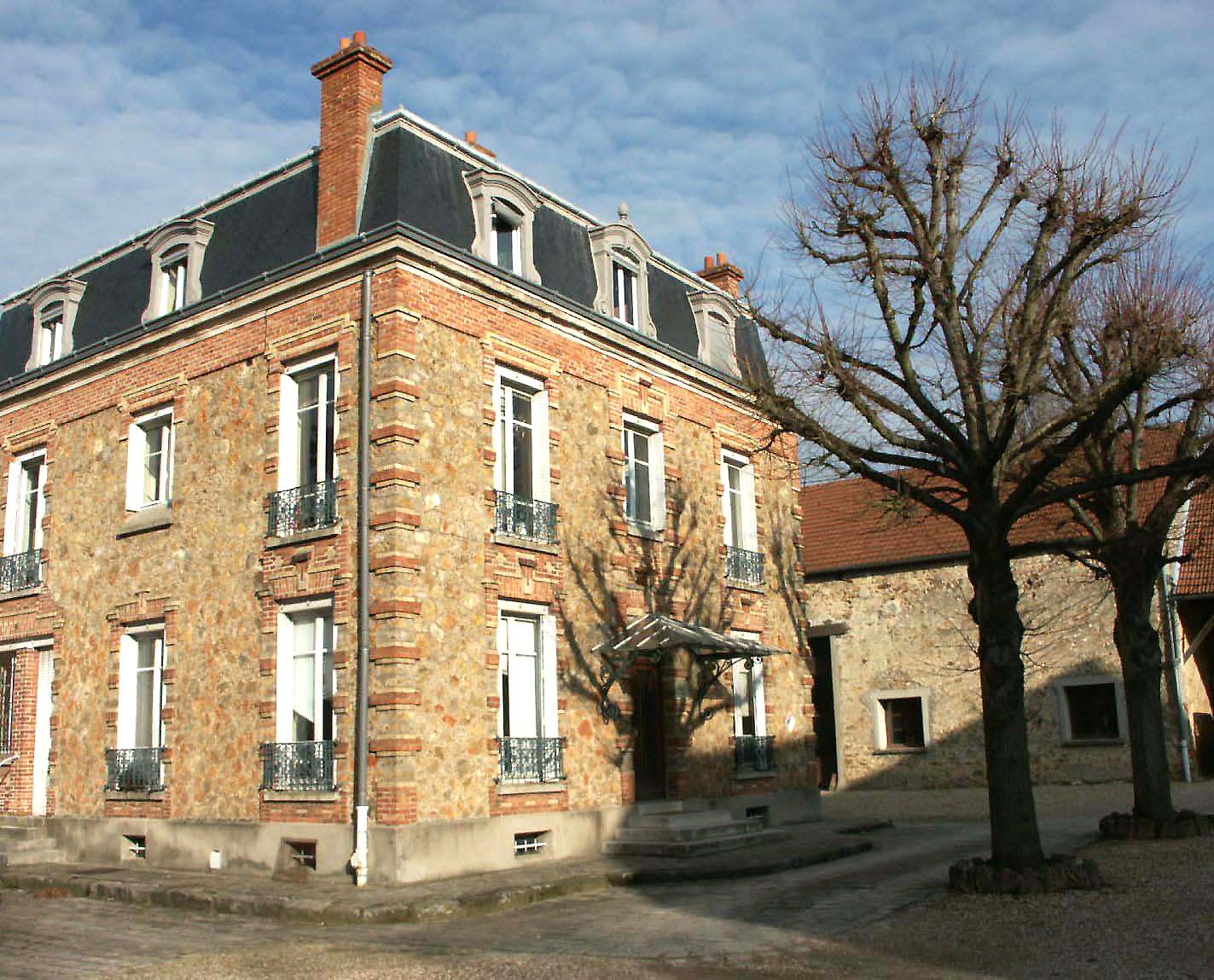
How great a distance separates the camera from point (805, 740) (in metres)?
19.5

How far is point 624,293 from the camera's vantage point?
58.5 feet

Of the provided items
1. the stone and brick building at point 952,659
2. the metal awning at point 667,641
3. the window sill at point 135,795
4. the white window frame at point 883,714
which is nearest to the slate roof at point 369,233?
the metal awning at point 667,641

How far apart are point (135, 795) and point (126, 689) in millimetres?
1382

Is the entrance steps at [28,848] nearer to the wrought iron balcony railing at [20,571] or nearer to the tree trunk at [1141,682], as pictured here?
the wrought iron balcony railing at [20,571]

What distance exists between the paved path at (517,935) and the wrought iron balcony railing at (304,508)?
4348mm

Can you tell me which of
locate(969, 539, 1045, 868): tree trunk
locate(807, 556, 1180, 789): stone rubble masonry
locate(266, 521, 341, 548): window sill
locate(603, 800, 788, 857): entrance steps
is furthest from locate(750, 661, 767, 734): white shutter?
locate(266, 521, 341, 548): window sill

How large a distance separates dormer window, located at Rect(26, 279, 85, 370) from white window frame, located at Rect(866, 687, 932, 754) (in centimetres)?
Answer: 1672

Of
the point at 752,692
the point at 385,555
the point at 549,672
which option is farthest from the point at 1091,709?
the point at 385,555

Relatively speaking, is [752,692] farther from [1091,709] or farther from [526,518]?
[1091,709]

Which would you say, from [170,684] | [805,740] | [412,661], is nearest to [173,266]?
[170,684]

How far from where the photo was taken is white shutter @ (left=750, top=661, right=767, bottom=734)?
61.3ft

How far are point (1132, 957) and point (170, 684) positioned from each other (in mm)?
11155

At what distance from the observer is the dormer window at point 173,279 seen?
16234mm

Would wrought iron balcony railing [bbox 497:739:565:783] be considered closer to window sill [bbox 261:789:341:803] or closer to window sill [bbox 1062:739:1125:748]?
window sill [bbox 261:789:341:803]
